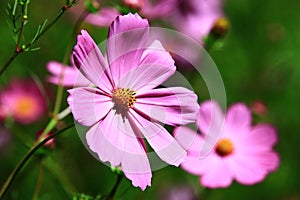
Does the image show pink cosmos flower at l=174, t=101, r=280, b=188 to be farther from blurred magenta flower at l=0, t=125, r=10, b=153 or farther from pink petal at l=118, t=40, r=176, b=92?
blurred magenta flower at l=0, t=125, r=10, b=153

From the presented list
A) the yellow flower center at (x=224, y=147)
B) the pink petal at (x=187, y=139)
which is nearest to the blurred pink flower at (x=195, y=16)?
the yellow flower center at (x=224, y=147)

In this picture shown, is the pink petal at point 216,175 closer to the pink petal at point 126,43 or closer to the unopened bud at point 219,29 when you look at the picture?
the unopened bud at point 219,29

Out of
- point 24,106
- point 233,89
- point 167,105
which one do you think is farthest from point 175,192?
point 167,105

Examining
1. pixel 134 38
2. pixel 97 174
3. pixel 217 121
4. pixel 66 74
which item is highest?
pixel 134 38

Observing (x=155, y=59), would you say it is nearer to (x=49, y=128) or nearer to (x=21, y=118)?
(x=49, y=128)

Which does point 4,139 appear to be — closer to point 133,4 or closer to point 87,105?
point 133,4

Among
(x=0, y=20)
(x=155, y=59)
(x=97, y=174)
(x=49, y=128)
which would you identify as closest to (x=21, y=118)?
(x=97, y=174)

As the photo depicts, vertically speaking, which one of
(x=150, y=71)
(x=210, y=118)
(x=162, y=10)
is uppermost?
(x=150, y=71)
